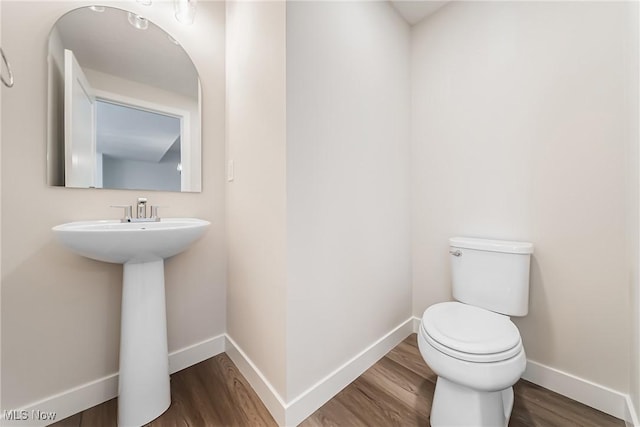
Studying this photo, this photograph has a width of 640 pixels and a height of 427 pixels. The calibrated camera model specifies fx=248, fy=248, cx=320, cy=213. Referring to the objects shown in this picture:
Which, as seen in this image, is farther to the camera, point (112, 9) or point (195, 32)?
point (195, 32)

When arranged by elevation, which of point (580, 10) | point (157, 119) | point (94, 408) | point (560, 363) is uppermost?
point (580, 10)

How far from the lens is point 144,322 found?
3.56 feet

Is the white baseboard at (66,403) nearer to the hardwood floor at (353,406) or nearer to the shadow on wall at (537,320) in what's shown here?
the hardwood floor at (353,406)

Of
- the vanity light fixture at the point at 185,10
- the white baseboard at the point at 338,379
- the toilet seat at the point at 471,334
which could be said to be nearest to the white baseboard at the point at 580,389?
the toilet seat at the point at 471,334

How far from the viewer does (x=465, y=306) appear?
122cm

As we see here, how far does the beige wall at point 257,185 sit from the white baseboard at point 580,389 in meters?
1.31

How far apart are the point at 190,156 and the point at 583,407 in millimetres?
2340

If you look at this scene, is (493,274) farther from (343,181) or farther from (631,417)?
(343,181)

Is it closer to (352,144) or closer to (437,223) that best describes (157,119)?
(352,144)

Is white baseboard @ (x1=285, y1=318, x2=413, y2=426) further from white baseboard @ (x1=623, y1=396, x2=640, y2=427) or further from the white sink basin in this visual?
white baseboard @ (x1=623, y1=396, x2=640, y2=427)

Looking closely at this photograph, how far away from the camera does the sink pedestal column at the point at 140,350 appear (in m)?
1.05

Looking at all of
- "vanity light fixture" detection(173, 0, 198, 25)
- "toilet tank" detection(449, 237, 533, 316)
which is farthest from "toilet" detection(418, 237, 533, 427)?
"vanity light fixture" detection(173, 0, 198, 25)

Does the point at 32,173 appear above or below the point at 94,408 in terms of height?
above

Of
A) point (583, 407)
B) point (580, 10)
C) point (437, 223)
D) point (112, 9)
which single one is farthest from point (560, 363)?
point (112, 9)
